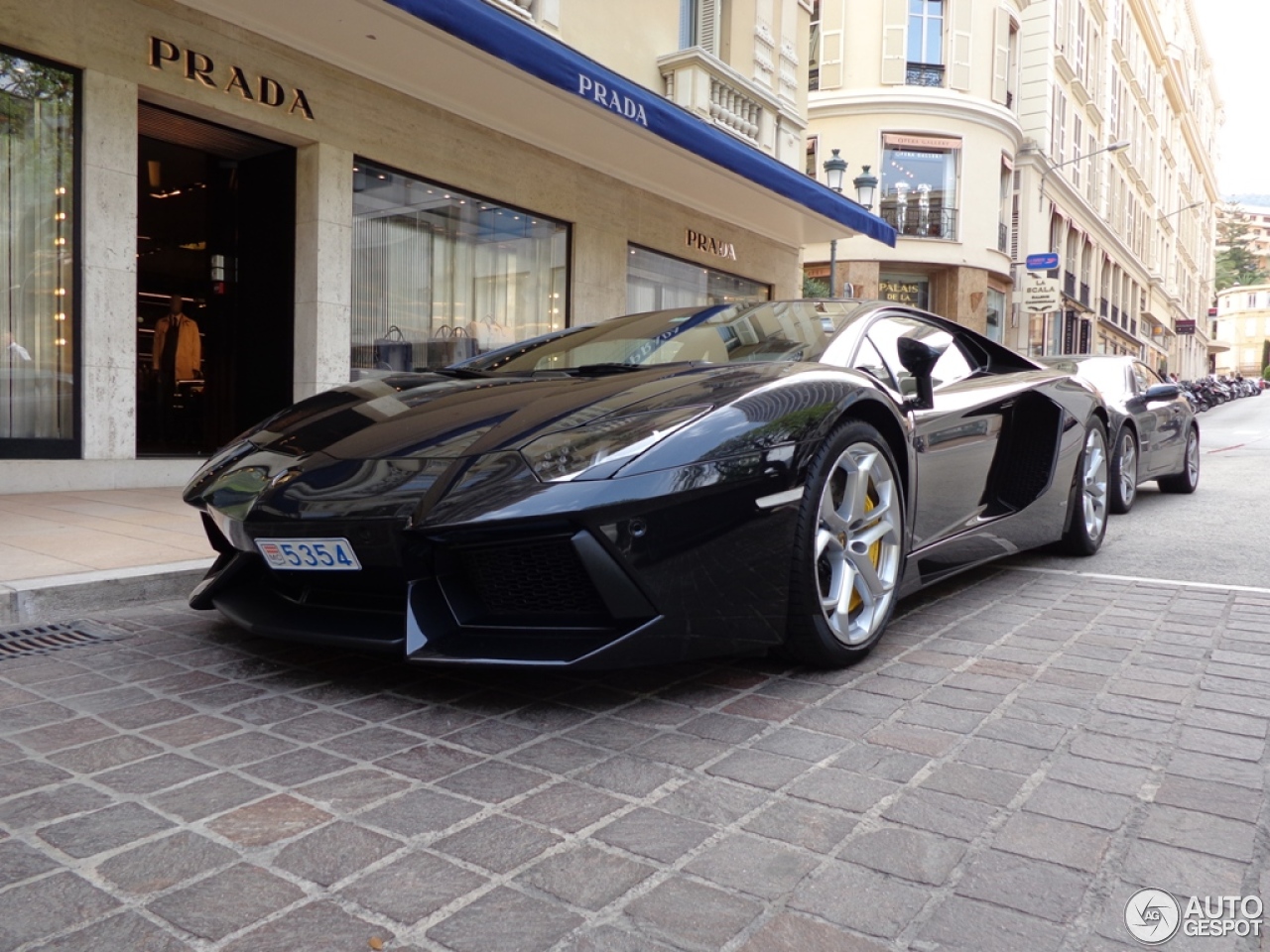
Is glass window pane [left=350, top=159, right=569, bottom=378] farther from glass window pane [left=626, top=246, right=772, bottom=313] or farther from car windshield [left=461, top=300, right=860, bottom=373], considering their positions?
Answer: car windshield [left=461, top=300, right=860, bottom=373]

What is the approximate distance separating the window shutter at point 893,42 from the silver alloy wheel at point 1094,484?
2093 centimetres

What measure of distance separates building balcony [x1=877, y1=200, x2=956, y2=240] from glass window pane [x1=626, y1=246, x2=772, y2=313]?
442 inches

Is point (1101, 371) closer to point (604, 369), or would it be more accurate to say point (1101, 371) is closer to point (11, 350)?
point (604, 369)

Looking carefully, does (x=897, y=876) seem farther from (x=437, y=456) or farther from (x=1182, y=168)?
(x=1182, y=168)

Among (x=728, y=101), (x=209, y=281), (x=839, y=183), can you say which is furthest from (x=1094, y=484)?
(x=839, y=183)

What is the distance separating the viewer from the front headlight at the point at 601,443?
2.17 meters

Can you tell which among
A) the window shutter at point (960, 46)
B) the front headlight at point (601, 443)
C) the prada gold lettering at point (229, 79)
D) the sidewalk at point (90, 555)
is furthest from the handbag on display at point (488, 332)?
the window shutter at point (960, 46)

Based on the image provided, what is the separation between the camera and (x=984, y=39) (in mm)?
23922

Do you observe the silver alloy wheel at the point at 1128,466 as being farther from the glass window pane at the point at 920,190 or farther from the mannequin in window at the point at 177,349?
the glass window pane at the point at 920,190

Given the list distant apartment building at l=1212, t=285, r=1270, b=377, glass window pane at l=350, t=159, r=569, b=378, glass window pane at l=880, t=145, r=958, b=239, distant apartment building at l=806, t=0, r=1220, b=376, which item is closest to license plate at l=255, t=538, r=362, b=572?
glass window pane at l=350, t=159, r=569, b=378

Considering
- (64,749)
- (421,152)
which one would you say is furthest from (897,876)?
(421,152)

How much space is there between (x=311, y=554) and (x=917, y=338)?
231 cm

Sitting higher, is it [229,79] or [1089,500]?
[229,79]

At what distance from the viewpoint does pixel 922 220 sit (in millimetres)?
23500
